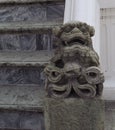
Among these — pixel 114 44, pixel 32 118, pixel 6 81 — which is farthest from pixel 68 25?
pixel 114 44

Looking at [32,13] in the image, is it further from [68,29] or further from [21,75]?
[68,29]

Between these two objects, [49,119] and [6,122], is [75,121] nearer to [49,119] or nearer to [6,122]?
[49,119]

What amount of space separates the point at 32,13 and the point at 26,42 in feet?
0.79

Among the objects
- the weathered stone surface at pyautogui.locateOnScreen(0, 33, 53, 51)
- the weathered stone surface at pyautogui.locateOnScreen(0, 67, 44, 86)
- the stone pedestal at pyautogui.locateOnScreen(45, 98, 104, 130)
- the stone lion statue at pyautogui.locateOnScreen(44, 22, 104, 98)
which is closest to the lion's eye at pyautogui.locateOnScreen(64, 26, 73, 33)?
the stone lion statue at pyautogui.locateOnScreen(44, 22, 104, 98)

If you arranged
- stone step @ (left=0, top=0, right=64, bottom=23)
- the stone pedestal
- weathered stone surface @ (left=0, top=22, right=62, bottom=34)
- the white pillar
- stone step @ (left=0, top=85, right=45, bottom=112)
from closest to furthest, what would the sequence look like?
the stone pedestal < stone step @ (left=0, top=85, right=45, bottom=112) < the white pillar < weathered stone surface @ (left=0, top=22, right=62, bottom=34) < stone step @ (left=0, top=0, right=64, bottom=23)

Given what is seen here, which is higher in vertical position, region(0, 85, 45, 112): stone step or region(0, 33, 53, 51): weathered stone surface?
region(0, 33, 53, 51): weathered stone surface

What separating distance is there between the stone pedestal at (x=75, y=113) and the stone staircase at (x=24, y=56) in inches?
13.4

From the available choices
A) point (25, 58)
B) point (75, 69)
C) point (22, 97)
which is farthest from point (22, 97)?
point (75, 69)

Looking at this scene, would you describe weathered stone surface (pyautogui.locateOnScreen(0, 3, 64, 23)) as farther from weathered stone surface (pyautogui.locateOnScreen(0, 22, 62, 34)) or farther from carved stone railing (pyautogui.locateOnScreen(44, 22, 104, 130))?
carved stone railing (pyautogui.locateOnScreen(44, 22, 104, 130))

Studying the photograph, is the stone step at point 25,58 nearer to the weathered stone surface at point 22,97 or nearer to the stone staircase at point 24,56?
the stone staircase at point 24,56

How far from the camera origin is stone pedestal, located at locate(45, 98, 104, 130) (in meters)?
0.94

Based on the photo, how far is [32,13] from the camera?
73.4 inches

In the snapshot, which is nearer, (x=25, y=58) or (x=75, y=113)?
(x=75, y=113)

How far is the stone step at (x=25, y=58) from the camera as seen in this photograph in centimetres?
148
